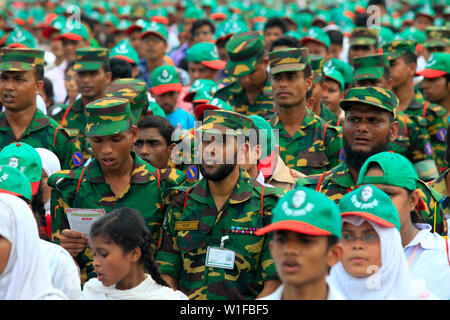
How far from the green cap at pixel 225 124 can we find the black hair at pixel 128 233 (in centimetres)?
95

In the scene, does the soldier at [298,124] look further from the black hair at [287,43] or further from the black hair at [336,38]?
the black hair at [336,38]

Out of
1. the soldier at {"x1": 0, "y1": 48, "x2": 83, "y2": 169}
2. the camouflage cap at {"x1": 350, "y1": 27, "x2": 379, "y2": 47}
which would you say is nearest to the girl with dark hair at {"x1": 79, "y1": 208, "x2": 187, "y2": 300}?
the soldier at {"x1": 0, "y1": 48, "x2": 83, "y2": 169}

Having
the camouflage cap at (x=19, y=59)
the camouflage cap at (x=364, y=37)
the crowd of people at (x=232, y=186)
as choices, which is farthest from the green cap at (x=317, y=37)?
the camouflage cap at (x=19, y=59)

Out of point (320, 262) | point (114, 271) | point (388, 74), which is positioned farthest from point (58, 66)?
point (320, 262)

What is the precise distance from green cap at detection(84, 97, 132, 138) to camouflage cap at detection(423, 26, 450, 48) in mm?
7551

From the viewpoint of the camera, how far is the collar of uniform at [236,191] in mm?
5371

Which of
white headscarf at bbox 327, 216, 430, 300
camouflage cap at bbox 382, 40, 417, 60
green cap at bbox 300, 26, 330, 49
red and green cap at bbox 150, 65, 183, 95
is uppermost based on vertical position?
green cap at bbox 300, 26, 330, 49

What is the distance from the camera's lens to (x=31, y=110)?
7.85 metres

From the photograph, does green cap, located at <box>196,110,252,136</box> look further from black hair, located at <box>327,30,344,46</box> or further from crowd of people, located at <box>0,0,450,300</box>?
black hair, located at <box>327,30,344,46</box>

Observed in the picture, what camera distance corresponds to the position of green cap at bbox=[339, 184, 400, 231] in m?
4.49

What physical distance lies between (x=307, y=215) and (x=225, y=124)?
5.78 feet

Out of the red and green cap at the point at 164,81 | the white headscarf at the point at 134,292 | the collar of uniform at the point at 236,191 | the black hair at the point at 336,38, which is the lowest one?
the white headscarf at the point at 134,292

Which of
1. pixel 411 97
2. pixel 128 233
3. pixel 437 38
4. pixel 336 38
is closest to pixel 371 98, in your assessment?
pixel 128 233

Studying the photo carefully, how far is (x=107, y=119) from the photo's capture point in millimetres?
6109
